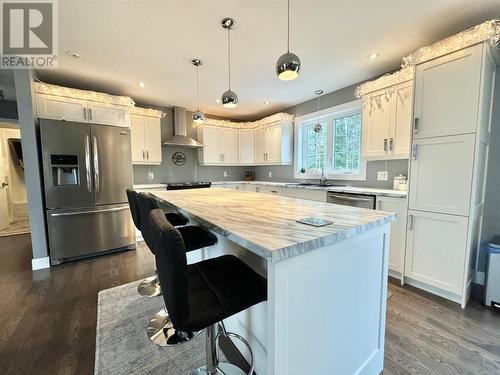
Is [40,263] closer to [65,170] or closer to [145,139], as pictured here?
[65,170]

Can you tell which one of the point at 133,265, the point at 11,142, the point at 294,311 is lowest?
the point at 133,265

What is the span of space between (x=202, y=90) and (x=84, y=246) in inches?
114

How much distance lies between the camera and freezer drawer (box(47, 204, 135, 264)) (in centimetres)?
286

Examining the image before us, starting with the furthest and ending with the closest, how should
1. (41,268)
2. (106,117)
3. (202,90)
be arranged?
→ 1. (202,90)
2. (106,117)
3. (41,268)

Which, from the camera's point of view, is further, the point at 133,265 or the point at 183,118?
the point at 183,118

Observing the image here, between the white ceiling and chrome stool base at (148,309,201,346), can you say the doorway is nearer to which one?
the white ceiling

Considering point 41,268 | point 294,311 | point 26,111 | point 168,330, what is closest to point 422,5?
point 294,311

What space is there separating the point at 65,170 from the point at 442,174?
14.2 feet

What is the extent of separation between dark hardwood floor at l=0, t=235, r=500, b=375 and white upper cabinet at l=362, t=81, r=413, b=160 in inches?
62.2

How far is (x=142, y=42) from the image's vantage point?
226cm

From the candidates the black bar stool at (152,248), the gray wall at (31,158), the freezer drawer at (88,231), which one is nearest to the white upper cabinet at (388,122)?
the black bar stool at (152,248)

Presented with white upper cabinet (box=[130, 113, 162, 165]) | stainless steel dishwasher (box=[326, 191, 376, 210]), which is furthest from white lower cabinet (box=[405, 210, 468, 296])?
white upper cabinet (box=[130, 113, 162, 165])

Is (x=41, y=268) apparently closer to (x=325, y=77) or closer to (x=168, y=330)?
(x=168, y=330)

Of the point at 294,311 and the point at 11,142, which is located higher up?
the point at 11,142
